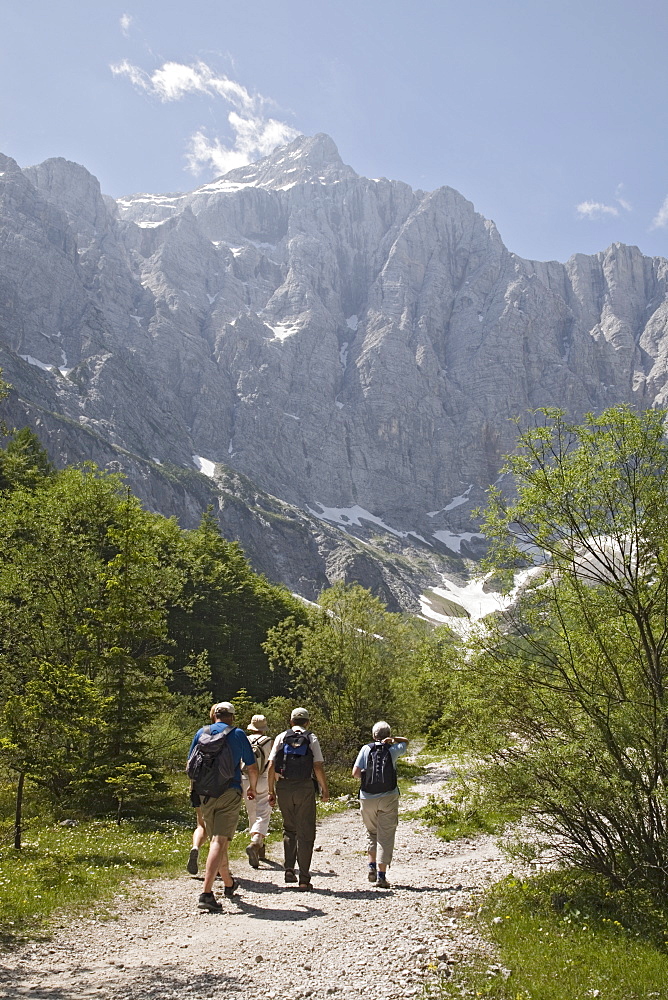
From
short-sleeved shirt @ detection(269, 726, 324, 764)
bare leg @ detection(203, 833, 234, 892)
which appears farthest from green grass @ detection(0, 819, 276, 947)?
short-sleeved shirt @ detection(269, 726, 324, 764)

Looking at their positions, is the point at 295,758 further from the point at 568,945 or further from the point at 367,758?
the point at 568,945

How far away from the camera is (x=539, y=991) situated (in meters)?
7.57

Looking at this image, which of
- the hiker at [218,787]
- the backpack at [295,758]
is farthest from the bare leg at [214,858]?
the backpack at [295,758]

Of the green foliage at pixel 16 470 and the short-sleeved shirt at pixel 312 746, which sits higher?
the green foliage at pixel 16 470

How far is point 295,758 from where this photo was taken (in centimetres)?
1195

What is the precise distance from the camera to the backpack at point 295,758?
11.9m

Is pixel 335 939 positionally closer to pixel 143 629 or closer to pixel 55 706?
pixel 55 706

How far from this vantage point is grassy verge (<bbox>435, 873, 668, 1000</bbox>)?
7.67 m

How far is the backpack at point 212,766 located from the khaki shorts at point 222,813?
0.11 m

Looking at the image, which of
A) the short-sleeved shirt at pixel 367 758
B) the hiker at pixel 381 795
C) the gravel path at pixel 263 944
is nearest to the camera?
the gravel path at pixel 263 944

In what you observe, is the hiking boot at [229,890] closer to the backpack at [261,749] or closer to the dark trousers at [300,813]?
the dark trousers at [300,813]

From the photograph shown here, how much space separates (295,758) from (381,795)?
1.90 m

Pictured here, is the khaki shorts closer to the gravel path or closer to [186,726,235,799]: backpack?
[186,726,235,799]: backpack

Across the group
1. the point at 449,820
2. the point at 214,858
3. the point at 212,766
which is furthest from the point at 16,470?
the point at 214,858
